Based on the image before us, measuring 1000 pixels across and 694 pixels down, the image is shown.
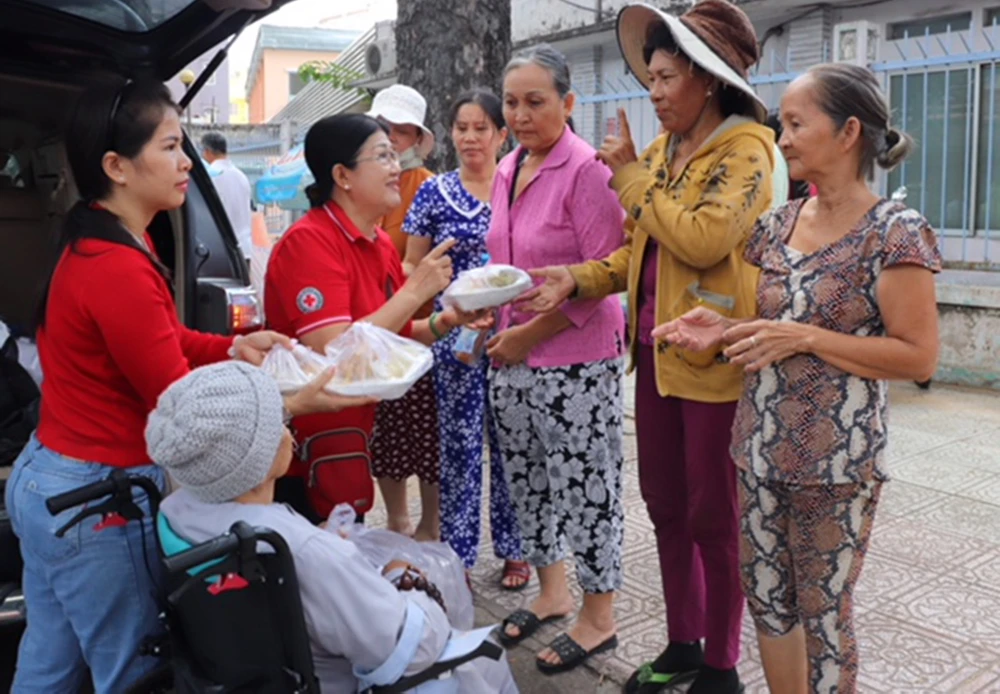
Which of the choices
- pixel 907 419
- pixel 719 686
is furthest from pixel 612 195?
pixel 907 419

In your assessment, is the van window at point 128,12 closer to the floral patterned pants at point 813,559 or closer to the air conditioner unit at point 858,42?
the floral patterned pants at point 813,559

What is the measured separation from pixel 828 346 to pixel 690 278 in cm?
58

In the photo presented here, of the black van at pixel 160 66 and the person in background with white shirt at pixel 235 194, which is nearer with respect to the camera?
the black van at pixel 160 66

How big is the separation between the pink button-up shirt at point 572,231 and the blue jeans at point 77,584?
4.46ft

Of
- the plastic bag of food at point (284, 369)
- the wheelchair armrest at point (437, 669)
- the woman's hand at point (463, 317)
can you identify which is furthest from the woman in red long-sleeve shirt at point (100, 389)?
the woman's hand at point (463, 317)

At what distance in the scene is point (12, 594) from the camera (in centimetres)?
257

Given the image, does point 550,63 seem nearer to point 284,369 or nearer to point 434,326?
point 434,326

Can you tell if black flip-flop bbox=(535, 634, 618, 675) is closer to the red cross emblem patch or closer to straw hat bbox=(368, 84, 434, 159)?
the red cross emblem patch

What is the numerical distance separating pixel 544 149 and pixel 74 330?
64.0 inches

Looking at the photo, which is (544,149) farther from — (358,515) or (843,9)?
(843,9)

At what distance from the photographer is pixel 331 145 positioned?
2.93 meters

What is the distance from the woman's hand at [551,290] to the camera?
9.80 feet

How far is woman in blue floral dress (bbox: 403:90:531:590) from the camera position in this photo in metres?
3.75

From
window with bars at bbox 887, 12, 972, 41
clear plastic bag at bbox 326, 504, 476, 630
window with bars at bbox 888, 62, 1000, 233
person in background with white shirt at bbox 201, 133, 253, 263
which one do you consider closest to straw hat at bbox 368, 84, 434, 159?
clear plastic bag at bbox 326, 504, 476, 630
